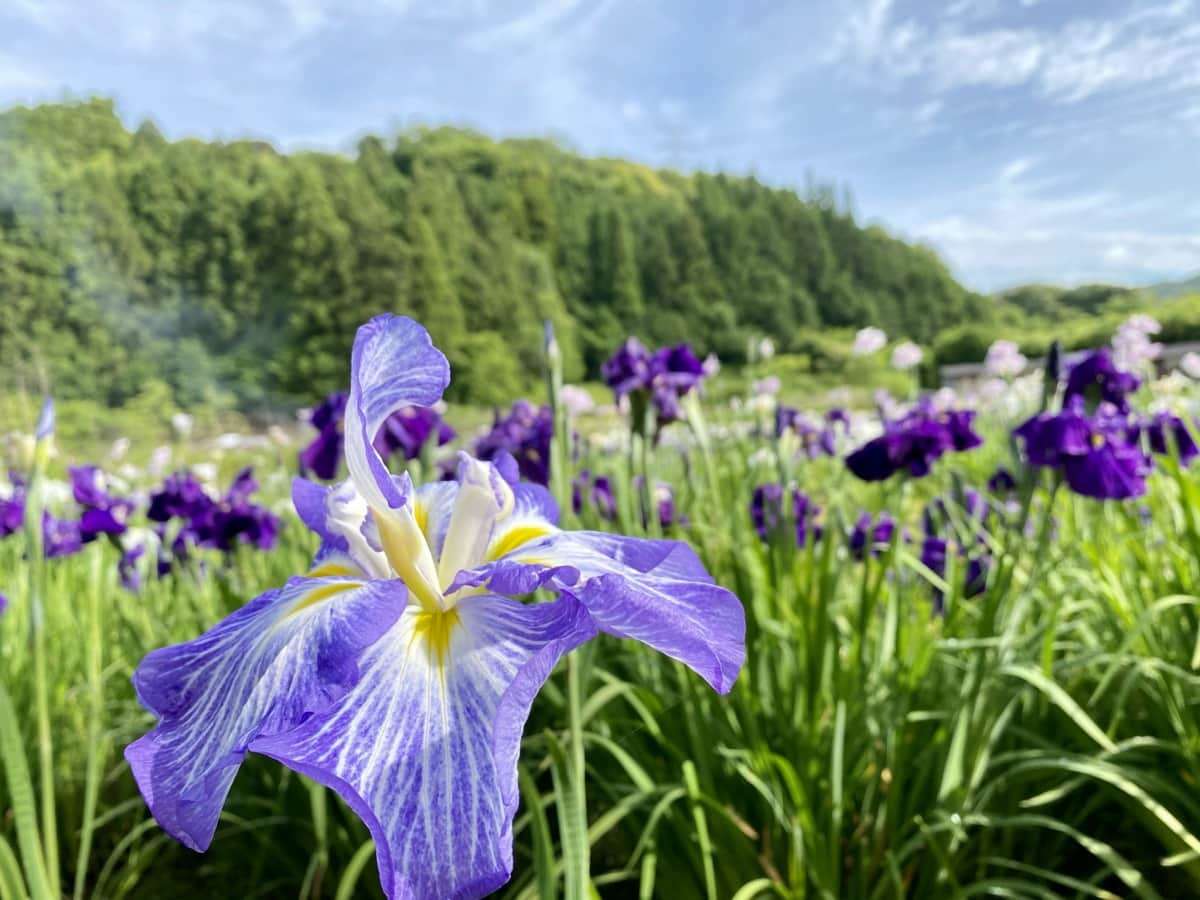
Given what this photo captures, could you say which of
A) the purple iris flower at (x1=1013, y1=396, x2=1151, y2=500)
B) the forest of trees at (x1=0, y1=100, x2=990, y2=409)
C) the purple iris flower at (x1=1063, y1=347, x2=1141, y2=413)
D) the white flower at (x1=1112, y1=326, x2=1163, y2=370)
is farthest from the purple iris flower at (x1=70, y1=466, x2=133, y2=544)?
the forest of trees at (x1=0, y1=100, x2=990, y2=409)

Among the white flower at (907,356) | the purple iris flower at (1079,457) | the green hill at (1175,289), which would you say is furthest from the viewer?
the green hill at (1175,289)

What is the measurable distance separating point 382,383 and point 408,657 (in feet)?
0.85

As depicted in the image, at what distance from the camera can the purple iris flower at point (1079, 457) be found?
1762mm

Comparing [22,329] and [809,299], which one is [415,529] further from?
[809,299]

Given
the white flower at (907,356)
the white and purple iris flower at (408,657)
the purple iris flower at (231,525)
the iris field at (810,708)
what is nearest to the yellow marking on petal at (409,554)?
the white and purple iris flower at (408,657)

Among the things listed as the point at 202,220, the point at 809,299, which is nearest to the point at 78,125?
the point at 202,220

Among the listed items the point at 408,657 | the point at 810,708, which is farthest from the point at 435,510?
the point at 810,708

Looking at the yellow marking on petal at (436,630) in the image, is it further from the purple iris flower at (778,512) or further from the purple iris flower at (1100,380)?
the purple iris flower at (1100,380)

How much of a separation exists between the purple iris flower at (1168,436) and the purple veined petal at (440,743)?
241 centimetres

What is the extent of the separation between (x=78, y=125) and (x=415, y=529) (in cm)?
5722

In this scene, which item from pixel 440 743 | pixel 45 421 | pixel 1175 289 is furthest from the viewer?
pixel 1175 289

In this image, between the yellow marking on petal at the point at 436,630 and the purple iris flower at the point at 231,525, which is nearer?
the yellow marking on petal at the point at 436,630

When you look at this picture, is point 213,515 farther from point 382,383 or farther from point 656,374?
point 382,383

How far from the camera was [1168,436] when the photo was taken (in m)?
2.49
